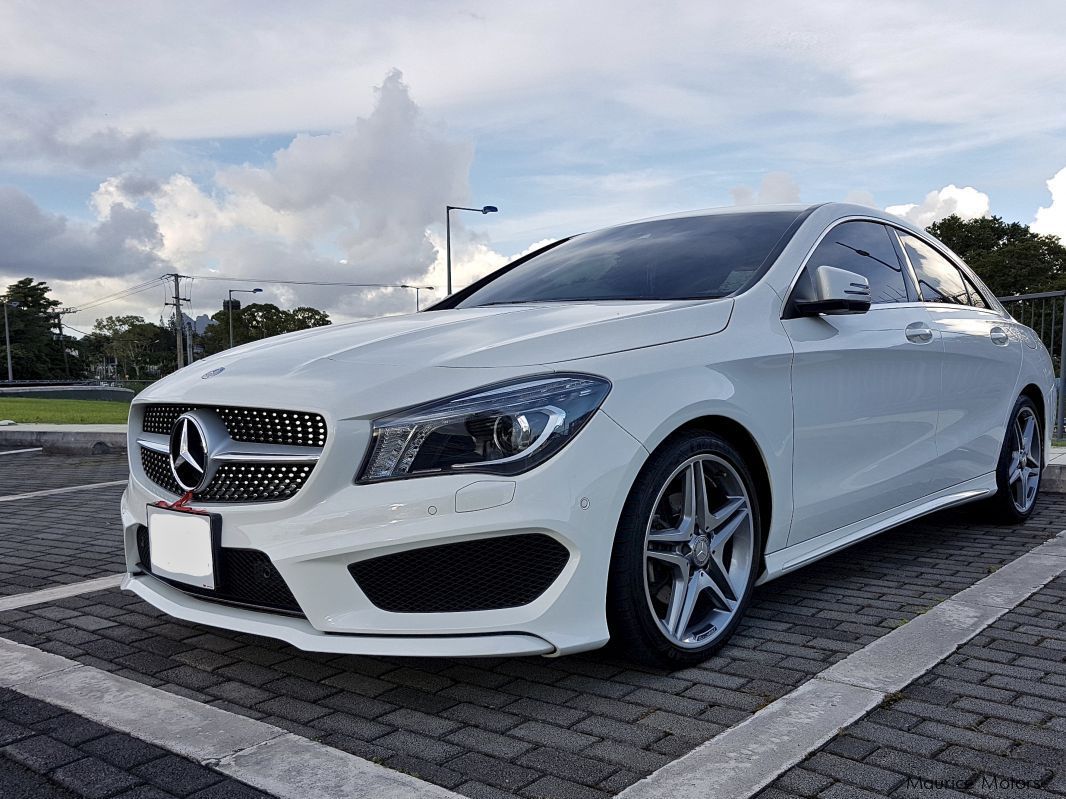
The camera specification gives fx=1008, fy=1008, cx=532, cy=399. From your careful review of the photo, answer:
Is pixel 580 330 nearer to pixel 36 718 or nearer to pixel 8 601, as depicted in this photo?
pixel 36 718

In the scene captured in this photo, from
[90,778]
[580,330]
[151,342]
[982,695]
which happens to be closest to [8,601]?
[90,778]

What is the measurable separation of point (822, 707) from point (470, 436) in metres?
1.26

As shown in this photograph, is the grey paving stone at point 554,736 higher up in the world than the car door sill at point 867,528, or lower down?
lower down

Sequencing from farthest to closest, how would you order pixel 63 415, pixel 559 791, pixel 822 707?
pixel 63 415 < pixel 822 707 < pixel 559 791

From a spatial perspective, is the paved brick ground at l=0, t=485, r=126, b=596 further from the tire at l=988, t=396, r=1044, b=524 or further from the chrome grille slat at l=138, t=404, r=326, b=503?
the tire at l=988, t=396, r=1044, b=524

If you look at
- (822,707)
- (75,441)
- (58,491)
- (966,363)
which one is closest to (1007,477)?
(966,363)

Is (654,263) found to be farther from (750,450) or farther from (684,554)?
(684,554)

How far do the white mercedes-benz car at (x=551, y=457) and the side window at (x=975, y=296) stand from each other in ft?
4.16

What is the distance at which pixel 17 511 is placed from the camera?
7059 millimetres

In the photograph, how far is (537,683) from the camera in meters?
3.12

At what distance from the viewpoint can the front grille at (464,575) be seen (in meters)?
2.73

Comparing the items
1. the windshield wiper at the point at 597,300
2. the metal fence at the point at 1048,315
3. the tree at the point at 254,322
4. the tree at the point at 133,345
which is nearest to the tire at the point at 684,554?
the windshield wiper at the point at 597,300

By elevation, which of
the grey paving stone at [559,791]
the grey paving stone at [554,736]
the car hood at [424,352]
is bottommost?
the grey paving stone at [559,791]

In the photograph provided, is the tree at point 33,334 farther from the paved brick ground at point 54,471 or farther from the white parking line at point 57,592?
the white parking line at point 57,592
